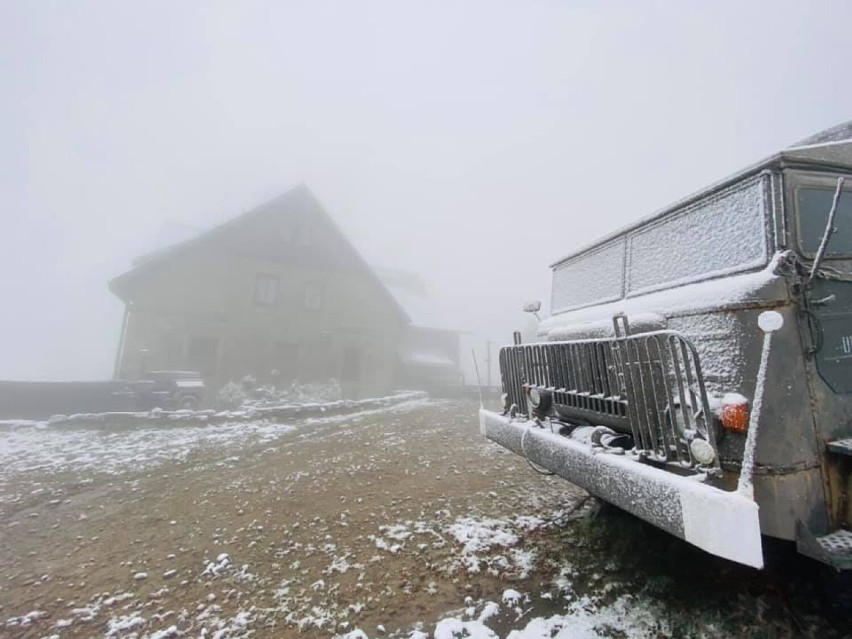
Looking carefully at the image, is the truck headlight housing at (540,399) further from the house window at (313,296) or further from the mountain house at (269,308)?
the house window at (313,296)

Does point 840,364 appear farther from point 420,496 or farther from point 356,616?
point 420,496

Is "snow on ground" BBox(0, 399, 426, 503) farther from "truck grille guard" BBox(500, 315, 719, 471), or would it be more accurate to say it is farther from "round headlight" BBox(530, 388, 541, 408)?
"truck grille guard" BBox(500, 315, 719, 471)

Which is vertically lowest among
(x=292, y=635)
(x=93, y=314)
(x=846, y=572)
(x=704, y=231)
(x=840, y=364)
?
(x=292, y=635)

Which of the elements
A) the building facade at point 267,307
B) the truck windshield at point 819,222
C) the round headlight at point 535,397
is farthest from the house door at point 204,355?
the truck windshield at point 819,222

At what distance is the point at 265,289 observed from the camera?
20844 mm

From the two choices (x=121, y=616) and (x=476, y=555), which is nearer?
(x=121, y=616)

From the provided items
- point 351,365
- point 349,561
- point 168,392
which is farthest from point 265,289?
point 349,561

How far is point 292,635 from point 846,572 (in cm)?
340

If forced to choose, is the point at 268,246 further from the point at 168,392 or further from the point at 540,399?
the point at 540,399

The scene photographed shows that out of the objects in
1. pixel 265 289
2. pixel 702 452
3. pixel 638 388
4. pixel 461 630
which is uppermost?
pixel 265 289

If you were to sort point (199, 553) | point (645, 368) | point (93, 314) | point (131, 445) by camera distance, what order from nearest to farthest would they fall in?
point (645, 368) → point (199, 553) → point (131, 445) → point (93, 314)

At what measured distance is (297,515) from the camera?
15.4 ft

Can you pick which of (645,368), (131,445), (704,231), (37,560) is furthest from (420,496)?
(131,445)

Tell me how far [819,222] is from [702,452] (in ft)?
6.03
